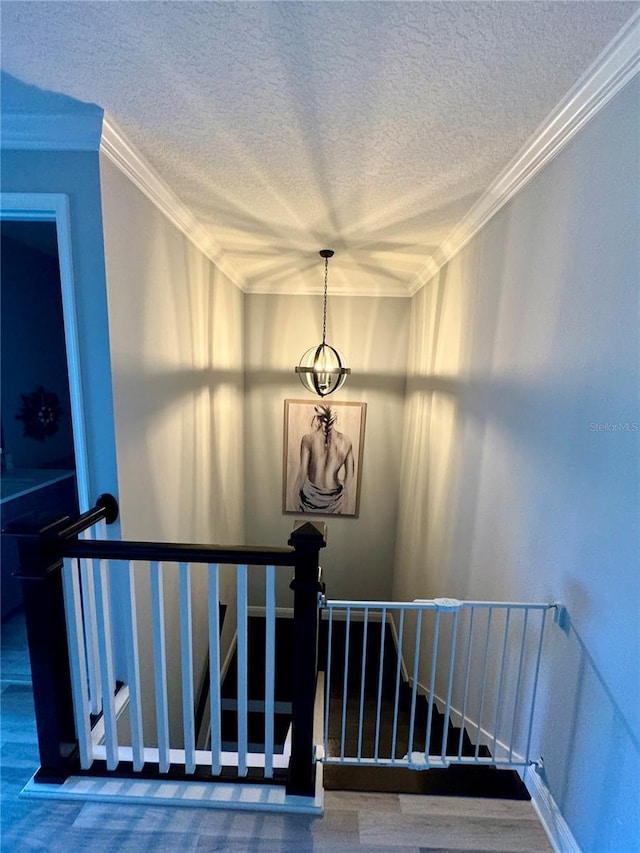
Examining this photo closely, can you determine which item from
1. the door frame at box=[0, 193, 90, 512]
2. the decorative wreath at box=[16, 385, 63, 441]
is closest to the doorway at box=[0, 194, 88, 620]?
the decorative wreath at box=[16, 385, 63, 441]

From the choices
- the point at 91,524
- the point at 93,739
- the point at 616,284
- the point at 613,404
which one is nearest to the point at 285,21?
the point at 616,284

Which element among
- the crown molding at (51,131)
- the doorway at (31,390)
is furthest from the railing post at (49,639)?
the crown molding at (51,131)

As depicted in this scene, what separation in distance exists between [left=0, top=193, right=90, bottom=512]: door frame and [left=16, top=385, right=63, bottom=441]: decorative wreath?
4.85 ft

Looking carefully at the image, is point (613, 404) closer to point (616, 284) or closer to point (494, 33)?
point (616, 284)

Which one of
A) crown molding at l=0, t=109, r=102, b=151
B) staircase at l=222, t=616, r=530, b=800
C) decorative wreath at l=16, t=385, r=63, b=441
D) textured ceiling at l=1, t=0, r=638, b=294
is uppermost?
textured ceiling at l=1, t=0, r=638, b=294

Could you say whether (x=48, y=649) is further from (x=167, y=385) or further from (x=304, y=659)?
(x=167, y=385)

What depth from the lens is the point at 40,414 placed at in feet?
9.15

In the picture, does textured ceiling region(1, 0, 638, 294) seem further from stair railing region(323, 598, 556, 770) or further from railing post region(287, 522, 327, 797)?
stair railing region(323, 598, 556, 770)

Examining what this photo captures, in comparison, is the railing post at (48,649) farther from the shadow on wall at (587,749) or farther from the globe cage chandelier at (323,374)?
the globe cage chandelier at (323,374)

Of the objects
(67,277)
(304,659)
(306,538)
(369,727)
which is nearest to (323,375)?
(67,277)

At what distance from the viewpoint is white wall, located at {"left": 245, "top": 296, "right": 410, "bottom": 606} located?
411 centimetres

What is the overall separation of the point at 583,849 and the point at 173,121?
2.97 m

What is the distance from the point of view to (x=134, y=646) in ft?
4.60

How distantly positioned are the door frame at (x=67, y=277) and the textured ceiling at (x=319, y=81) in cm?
40
